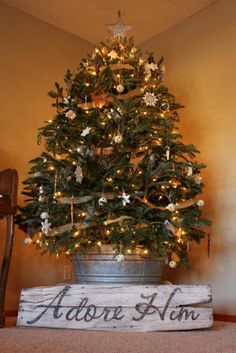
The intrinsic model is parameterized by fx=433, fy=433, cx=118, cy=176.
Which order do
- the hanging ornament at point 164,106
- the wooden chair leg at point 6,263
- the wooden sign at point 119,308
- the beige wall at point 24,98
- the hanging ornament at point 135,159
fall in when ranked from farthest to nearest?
the beige wall at point 24,98
the hanging ornament at point 164,106
the hanging ornament at point 135,159
the wooden chair leg at point 6,263
the wooden sign at point 119,308

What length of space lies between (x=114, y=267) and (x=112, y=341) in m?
0.49

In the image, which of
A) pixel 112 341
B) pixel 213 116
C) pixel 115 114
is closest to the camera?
pixel 112 341

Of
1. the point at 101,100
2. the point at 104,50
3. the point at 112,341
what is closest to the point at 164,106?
the point at 101,100

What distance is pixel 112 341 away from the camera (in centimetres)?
160

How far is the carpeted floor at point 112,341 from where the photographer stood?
4.81ft

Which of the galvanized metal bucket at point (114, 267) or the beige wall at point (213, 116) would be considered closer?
the galvanized metal bucket at point (114, 267)

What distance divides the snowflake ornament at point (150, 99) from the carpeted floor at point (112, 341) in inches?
44.3

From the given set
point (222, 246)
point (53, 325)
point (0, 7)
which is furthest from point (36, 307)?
point (0, 7)

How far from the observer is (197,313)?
6.20 feet

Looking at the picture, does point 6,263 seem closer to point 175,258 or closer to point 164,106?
point 175,258

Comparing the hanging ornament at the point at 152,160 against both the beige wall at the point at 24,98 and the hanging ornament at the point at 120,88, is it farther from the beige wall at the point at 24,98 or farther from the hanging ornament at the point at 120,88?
the beige wall at the point at 24,98

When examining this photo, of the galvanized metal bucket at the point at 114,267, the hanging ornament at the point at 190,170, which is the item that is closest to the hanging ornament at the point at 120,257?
the galvanized metal bucket at the point at 114,267

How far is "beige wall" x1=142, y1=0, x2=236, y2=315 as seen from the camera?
268 centimetres

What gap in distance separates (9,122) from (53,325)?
1496 millimetres
